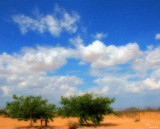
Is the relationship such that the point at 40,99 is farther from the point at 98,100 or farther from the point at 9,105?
the point at 98,100

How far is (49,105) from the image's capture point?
25234 mm

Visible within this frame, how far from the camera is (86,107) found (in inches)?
1045

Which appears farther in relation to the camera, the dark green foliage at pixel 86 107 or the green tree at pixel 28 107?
the dark green foliage at pixel 86 107

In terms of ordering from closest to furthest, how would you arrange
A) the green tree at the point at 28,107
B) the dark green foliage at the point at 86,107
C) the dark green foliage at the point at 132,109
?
the green tree at the point at 28,107
the dark green foliage at the point at 86,107
the dark green foliage at the point at 132,109

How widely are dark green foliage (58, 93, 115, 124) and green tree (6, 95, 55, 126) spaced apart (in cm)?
369

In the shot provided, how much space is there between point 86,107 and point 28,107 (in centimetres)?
A: 786

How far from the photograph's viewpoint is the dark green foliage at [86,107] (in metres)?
26.2

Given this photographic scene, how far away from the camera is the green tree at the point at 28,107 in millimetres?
23328

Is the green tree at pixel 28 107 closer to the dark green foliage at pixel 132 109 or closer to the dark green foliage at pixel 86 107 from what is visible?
the dark green foliage at pixel 86 107

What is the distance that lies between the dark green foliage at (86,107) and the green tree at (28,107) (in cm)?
369

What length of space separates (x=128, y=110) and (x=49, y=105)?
44.0 meters

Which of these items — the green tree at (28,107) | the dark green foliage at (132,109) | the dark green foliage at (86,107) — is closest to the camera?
the green tree at (28,107)

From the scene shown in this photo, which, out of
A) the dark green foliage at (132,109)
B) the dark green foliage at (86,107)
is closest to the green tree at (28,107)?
the dark green foliage at (86,107)

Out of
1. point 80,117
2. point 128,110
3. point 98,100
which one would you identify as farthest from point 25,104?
point 128,110
